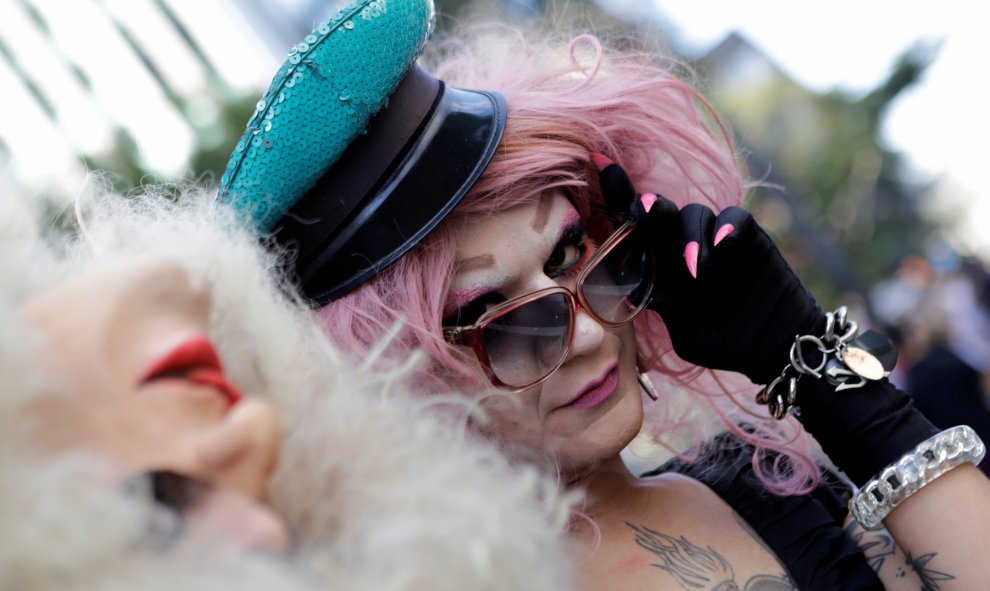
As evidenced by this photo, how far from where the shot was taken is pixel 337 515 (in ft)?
2.32

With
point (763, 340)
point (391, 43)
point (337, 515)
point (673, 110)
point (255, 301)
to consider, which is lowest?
point (763, 340)

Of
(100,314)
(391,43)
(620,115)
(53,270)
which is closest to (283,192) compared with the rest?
(391,43)

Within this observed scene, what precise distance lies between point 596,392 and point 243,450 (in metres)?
0.76

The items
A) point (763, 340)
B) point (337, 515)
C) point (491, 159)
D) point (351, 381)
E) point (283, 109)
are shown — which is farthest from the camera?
point (763, 340)

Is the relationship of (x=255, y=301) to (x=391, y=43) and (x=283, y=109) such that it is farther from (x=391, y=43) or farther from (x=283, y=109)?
(x=391, y=43)

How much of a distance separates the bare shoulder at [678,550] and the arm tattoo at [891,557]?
8.2 inches

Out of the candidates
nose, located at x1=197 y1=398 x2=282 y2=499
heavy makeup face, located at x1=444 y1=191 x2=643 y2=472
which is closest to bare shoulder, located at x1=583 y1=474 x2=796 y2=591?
heavy makeup face, located at x1=444 y1=191 x2=643 y2=472

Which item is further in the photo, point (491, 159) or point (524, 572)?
point (491, 159)

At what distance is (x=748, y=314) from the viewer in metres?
1.42

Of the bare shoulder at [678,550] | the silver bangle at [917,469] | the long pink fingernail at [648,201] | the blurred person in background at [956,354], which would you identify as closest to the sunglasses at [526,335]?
the long pink fingernail at [648,201]

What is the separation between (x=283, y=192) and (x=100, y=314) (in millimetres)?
533

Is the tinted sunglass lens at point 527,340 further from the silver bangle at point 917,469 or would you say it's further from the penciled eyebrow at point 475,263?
the silver bangle at point 917,469

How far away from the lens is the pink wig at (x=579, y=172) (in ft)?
3.95

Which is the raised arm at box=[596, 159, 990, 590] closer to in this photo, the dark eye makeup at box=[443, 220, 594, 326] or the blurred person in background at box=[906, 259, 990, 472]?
the dark eye makeup at box=[443, 220, 594, 326]
